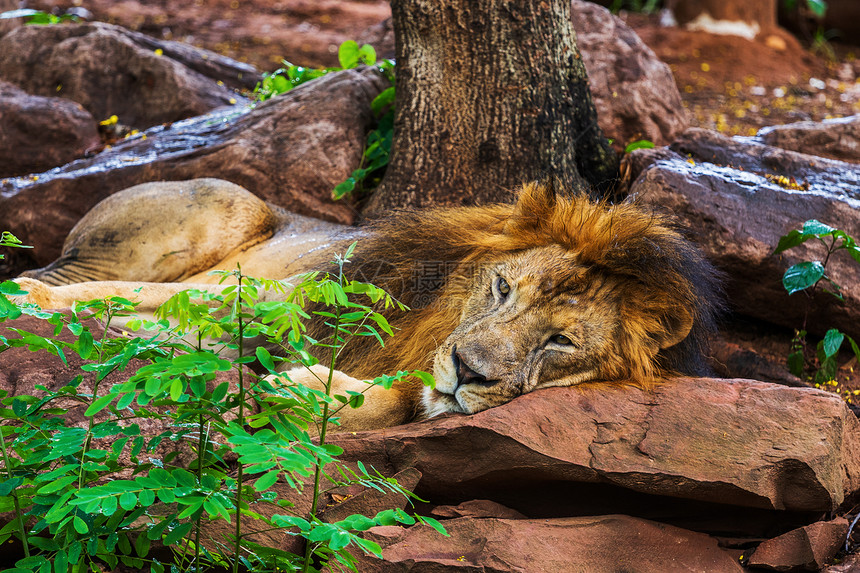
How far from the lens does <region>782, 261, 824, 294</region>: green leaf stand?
142 inches

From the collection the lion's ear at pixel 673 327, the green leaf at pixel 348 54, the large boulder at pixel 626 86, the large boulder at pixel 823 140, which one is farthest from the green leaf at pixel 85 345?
the large boulder at pixel 823 140

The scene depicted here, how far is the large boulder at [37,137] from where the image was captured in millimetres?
6164

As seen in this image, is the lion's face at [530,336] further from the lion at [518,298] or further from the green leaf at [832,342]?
the green leaf at [832,342]

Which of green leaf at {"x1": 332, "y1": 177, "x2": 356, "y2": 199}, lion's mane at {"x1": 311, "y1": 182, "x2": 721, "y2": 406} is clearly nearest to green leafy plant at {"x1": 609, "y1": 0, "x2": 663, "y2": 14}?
green leaf at {"x1": 332, "y1": 177, "x2": 356, "y2": 199}

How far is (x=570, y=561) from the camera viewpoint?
7.68ft

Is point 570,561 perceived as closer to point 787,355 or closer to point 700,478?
point 700,478

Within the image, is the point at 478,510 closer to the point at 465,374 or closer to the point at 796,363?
the point at 465,374

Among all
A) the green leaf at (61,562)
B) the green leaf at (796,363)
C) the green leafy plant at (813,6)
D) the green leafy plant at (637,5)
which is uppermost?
the green leafy plant at (813,6)

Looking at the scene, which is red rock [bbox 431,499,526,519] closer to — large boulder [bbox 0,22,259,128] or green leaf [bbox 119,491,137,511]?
green leaf [bbox 119,491,137,511]

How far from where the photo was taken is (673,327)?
116 inches

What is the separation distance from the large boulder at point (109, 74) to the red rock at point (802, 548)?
5.45 metres

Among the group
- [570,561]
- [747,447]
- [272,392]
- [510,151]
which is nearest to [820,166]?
[510,151]

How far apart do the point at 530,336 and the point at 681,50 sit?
31.8ft

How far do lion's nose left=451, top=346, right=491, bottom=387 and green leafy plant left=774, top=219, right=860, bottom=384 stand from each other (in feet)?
5.74
